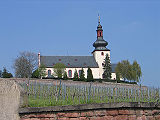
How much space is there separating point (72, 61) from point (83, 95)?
64.0 meters

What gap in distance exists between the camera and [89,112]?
251 inches

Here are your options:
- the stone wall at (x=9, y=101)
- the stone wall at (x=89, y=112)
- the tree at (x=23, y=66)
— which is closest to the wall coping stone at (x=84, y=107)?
the stone wall at (x=89, y=112)

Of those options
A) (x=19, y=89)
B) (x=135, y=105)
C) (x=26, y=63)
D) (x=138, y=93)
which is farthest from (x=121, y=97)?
(x=26, y=63)

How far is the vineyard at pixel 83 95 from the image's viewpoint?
23.4ft

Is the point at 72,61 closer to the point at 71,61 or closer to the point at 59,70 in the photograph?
the point at 71,61

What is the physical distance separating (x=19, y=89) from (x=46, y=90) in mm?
1401

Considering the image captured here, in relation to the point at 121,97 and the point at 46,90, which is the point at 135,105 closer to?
the point at 121,97

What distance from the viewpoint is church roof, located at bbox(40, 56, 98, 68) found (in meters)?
69.4

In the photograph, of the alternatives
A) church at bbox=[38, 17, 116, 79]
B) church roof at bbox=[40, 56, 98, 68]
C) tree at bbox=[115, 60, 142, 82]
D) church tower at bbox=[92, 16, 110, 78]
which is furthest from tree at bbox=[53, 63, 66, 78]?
tree at bbox=[115, 60, 142, 82]

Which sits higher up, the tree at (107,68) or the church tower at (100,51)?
the church tower at (100,51)

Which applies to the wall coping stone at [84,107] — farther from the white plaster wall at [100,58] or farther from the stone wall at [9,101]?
the white plaster wall at [100,58]

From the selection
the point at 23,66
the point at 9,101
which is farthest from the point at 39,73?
the point at 9,101

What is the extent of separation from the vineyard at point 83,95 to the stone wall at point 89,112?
488 millimetres

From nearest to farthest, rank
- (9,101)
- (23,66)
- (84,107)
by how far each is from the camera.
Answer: (84,107) → (9,101) → (23,66)
